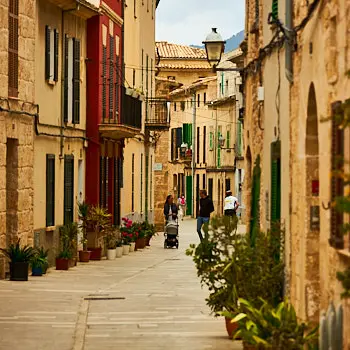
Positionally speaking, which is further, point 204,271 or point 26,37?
point 26,37

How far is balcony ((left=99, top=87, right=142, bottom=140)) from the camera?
117 ft

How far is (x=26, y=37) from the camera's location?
27.4 meters

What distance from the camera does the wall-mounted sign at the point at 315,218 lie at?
46.4 ft

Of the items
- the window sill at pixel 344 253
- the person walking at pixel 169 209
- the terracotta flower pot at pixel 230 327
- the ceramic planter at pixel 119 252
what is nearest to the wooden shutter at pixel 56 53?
the ceramic planter at pixel 119 252

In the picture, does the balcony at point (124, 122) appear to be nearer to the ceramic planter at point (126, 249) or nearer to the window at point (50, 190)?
the ceramic planter at point (126, 249)

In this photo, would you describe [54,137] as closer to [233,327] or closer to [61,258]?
[61,258]

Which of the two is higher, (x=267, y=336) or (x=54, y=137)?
(x=54, y=137)

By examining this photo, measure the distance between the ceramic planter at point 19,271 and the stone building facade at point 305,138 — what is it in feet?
24.2

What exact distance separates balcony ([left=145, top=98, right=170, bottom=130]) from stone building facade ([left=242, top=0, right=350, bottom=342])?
A: 2948 cm

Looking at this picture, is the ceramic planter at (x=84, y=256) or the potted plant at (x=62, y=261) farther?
the ceramic planter at (x=84, y=256)

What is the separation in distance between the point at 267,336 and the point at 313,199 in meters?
1.96

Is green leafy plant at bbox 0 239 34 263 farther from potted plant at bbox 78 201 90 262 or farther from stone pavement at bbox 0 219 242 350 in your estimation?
potted plant at bbox 78 201 90 262

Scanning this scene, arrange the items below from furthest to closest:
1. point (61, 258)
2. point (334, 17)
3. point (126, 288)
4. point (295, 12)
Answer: point (61, 258), point (126, 288), point (295, 12), point (334, 17)

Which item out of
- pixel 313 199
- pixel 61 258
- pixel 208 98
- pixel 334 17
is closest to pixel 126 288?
pixel 61 258
